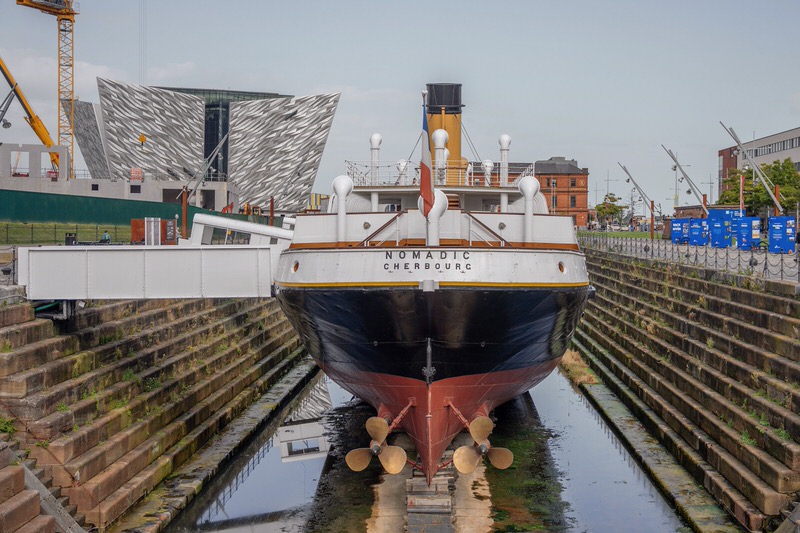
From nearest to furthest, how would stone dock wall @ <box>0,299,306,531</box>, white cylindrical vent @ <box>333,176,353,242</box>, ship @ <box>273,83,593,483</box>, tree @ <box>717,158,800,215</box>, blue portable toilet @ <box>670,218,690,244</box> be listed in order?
stone dock wall @ <box>0,299,306,531</box> → ship @ <box>273,83,593,483</box> → white cylindrical vent @ <box>333,176,353,242</box> → blue portable toilet @ <box>670,218,690,244</box> → tree @ <box>717,158,800,215</box>

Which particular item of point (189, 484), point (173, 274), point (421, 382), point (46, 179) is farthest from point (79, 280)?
point (46, 179)

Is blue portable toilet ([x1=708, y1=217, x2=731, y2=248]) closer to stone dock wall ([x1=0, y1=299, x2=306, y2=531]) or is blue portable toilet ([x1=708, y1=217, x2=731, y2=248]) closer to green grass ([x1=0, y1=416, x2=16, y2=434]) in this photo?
stone dock wall ([x1=0, y1=299, x2=306, y2=531])

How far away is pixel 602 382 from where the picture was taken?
2756cm

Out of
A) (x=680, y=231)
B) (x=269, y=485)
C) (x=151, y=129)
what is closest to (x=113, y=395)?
(x=269, y=485)

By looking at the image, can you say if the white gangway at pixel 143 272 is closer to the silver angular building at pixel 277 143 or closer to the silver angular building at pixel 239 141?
the silver angular building at pixel 239 141

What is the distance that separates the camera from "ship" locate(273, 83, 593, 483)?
15.2 m

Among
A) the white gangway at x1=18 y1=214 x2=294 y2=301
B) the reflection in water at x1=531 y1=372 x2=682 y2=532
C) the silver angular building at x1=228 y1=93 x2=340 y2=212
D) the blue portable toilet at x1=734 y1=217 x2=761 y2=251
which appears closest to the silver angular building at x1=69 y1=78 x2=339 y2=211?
the silver angular building at x1=228 y1=93 x2=340 y2=212

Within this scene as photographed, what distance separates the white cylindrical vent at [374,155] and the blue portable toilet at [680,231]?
30.7 m

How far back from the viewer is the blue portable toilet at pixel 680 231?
49.9m

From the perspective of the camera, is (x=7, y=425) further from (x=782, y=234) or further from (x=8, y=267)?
(x=782, y=234)

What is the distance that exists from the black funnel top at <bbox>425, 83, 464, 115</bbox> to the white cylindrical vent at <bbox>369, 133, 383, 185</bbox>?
36.3 ft

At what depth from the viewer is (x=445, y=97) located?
1395 inches

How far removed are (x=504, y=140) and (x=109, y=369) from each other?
525 inches

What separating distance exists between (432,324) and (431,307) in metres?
0.40
